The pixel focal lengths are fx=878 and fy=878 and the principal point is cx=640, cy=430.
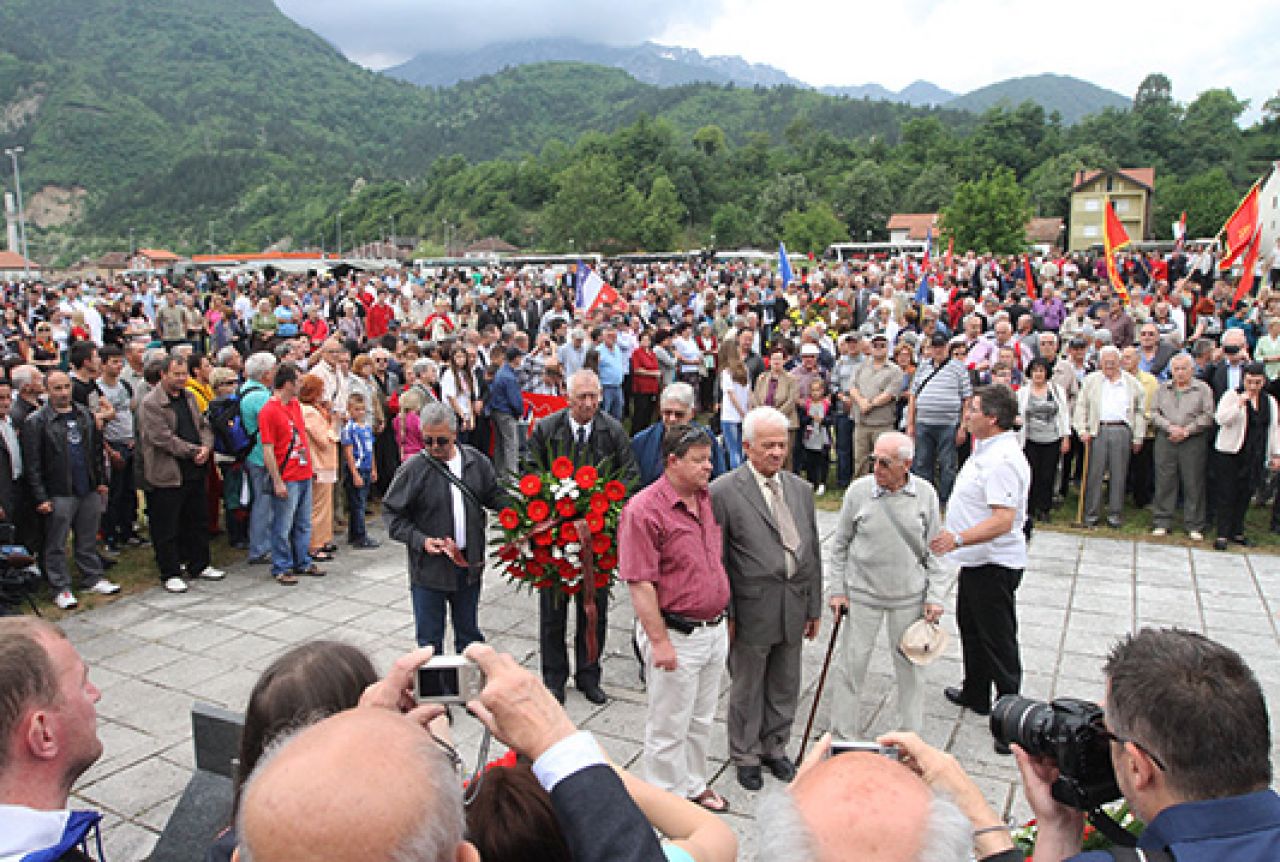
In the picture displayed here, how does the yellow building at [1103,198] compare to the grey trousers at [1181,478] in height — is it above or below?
above

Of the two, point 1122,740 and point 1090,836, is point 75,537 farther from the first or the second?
point 1122,740

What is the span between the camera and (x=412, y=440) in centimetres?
802

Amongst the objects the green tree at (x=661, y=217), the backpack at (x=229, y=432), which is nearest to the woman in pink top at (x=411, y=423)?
the backpack at (x=229, y=432)

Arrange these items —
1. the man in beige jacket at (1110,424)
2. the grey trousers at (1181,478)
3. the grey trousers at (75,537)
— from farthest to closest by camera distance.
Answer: the man in beige jacket at (1110,424)
the grey trousers at (1181,478)
the grey trousers at (75,537)

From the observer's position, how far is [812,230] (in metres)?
83.1

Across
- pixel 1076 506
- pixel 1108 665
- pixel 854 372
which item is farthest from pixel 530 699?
pixel 1076 506

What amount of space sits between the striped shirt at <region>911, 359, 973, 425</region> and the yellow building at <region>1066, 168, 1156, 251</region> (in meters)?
77.0

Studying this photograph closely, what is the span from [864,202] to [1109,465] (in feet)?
292

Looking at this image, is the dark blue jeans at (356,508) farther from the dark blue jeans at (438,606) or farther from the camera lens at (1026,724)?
the camera lens at (1026,724)

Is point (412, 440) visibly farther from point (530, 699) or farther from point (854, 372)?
point (530, 699)

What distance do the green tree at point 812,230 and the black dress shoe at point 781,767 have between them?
257 feet

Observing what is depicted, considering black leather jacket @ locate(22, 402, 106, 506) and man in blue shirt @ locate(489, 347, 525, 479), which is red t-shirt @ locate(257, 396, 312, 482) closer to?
black leather jacket @ locate(22, 402, 106, 506)

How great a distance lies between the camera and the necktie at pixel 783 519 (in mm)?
4707

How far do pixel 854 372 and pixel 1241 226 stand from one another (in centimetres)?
1027
